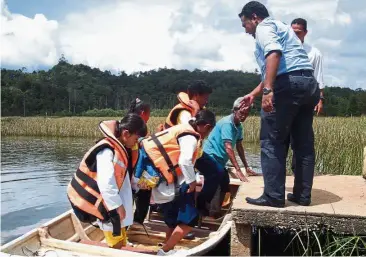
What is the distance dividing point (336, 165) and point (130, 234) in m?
5.00

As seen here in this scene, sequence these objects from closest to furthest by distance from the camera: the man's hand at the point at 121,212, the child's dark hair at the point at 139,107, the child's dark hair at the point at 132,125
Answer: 1. the man's hand at the point at 121,212
2. the child's dark hair at the point at 132,125
3. the child's dark hair at the point at 139,107

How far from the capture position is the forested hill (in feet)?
194

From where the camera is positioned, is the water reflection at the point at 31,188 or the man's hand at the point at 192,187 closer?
the man's hand at the point at 192,187

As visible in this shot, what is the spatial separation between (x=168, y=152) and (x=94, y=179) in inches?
31.6

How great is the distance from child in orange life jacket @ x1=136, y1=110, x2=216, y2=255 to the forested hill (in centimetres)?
4076

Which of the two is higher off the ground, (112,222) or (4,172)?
(112,222)

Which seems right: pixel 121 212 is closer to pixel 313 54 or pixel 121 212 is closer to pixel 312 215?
pixel 312 215

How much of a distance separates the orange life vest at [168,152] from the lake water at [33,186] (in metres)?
3.73

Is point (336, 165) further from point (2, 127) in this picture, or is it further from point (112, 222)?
point (2, 127)

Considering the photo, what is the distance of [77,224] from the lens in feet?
16.2

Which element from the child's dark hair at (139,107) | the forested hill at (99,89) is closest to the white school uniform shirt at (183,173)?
the child's dark hair at (139,107)

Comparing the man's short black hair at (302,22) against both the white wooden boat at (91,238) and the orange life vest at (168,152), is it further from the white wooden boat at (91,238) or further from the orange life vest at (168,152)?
the orange life vest at (168,152)

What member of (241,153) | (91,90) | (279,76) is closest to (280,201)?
(279,76)

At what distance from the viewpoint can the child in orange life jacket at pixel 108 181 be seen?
3693 mm
